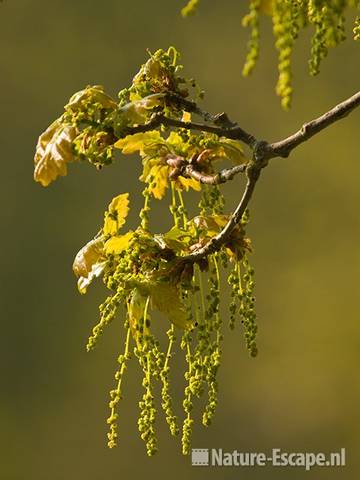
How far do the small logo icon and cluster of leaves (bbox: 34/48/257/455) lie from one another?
1.82 meters

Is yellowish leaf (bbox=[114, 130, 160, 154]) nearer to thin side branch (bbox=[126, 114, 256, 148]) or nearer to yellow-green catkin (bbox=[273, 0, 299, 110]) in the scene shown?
thin side branch (bbox=[126, 114, 256, 148])

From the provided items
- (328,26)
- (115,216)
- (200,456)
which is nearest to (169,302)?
(115,216)

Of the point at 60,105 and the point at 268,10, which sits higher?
the point at 60,105

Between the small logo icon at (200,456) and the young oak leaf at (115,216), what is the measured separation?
1.81 m

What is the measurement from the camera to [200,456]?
291 cm

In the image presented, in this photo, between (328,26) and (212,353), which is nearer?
(328,26)

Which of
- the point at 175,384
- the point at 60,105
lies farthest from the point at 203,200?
the point at 60,105

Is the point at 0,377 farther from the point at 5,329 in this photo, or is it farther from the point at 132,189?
the point at 132,189

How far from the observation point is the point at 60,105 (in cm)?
323

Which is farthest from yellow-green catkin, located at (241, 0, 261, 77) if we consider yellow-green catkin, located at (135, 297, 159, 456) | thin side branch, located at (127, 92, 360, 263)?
yellow-green catkin, located at (135, 297, 159, 456)

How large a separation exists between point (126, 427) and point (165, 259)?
201cm

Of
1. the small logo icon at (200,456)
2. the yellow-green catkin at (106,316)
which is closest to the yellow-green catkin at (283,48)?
the yellow-green catkin at (106,316)

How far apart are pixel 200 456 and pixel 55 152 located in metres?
2.07

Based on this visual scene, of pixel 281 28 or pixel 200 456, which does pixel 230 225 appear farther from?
pixel 200 456
